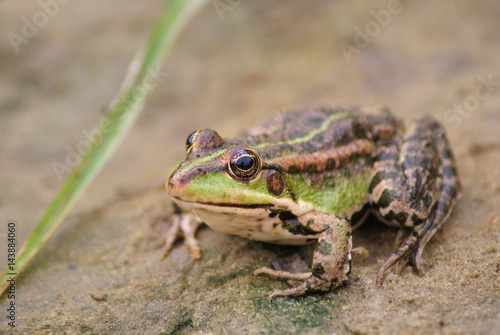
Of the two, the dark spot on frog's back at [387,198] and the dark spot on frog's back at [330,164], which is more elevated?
the dark spot on frog's back at [330,164]

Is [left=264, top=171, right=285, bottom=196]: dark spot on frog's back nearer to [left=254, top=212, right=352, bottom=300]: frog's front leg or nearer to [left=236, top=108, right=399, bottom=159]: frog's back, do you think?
[left=236, top=108, right=399, bottom=159]: frog's back

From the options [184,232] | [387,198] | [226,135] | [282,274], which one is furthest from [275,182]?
[226,135]

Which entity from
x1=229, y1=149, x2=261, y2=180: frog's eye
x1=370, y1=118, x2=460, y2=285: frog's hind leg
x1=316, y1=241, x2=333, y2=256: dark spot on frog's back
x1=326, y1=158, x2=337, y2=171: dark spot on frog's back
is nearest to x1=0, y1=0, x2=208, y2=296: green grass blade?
x1=229, y1=149, x2=261, y2=180: frog's eye

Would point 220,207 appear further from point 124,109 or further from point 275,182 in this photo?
point 124,109

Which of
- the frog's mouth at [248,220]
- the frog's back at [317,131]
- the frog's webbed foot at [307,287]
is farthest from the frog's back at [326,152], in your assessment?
the frog's webbed foot at [307,287]

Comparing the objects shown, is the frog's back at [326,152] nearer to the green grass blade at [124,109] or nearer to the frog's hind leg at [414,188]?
the frog's hind leg at [414,188]

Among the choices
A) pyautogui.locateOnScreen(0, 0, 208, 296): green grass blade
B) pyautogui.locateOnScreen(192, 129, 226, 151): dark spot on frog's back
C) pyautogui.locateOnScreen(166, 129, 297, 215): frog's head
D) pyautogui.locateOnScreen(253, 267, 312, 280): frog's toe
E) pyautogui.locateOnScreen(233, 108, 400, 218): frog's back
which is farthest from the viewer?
pyautogui.locateOnScreen(0, 0, 208, 296): green grass blade

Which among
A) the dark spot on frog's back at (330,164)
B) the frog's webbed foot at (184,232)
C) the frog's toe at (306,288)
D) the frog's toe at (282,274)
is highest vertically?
the dark spot on frog's back at (330,164)
